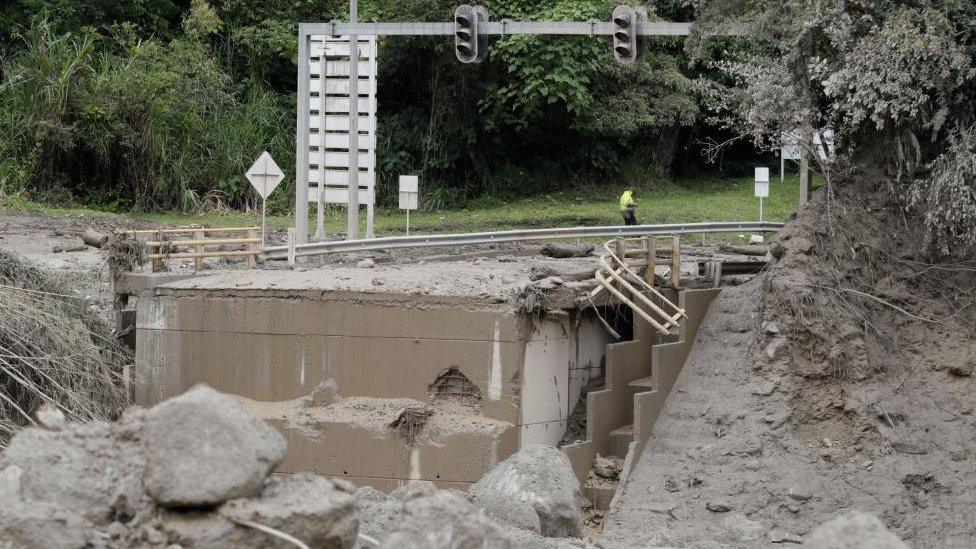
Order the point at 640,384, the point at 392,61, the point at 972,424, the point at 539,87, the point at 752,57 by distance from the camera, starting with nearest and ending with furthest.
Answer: the point at 972,424, the point at 640,384, the point at 752,57, the point at 539,87, the point at 392,61

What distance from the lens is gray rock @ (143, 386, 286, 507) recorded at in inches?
288

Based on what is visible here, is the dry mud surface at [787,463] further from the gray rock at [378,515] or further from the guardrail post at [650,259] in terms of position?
the gray rock at [378,515]

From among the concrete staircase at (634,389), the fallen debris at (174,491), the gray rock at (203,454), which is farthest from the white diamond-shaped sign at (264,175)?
Result: the gray rock at (203,454)

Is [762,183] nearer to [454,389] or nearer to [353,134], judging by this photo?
[353,134]

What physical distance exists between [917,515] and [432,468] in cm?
577

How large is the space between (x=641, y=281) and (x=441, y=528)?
35.8 feet

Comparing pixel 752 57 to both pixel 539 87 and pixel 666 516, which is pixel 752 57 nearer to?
pixel 666 516

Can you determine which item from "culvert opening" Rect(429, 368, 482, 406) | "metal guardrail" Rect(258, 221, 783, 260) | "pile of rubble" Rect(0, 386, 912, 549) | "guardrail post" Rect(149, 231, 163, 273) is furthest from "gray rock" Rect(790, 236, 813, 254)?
"pile of rubble" Rect(0, 386, 912, 549)

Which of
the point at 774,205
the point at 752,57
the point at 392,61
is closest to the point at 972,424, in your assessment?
the point at 752,57

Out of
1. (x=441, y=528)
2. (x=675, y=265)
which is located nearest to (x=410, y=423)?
(x=675, y=265)

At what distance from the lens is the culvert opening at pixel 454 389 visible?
17.0 meters

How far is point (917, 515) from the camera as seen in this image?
51.3ft

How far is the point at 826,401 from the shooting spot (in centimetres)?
1680

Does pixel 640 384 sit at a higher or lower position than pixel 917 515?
higher
